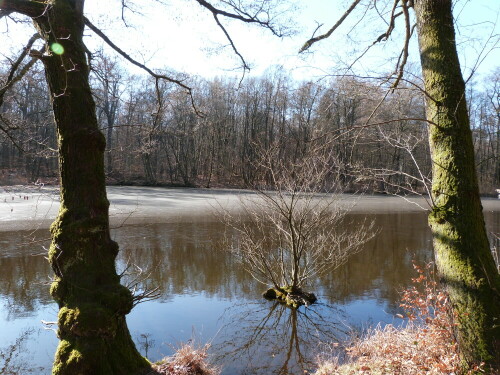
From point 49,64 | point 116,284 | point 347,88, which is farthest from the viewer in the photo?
point 347,88

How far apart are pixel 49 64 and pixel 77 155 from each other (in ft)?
3.21

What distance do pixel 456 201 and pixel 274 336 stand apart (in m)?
5.87

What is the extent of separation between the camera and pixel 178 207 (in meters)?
24.3

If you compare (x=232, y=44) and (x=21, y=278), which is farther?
(x=21, y=278)

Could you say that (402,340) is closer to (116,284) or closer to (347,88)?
(347,88)

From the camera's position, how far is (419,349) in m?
4.81

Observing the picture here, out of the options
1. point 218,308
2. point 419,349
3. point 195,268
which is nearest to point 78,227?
point 419,349

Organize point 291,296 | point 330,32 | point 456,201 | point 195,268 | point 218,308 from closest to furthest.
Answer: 1. point 456,201
2. point 330,32
3. point 218,308
4. point 291,296
5. point 195,268

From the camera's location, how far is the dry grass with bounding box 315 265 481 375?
4.00m

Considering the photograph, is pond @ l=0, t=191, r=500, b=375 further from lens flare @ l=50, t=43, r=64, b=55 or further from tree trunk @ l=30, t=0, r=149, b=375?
lens flare @ l=50, t=43, r=64, b=55

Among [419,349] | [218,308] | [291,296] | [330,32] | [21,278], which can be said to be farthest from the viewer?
[21,278]

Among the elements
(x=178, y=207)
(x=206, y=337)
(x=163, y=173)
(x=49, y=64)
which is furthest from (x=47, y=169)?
(x=49, y=64)

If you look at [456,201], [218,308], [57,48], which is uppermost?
[57,48]

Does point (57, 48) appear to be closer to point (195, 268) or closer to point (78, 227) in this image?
point (78, 227)
